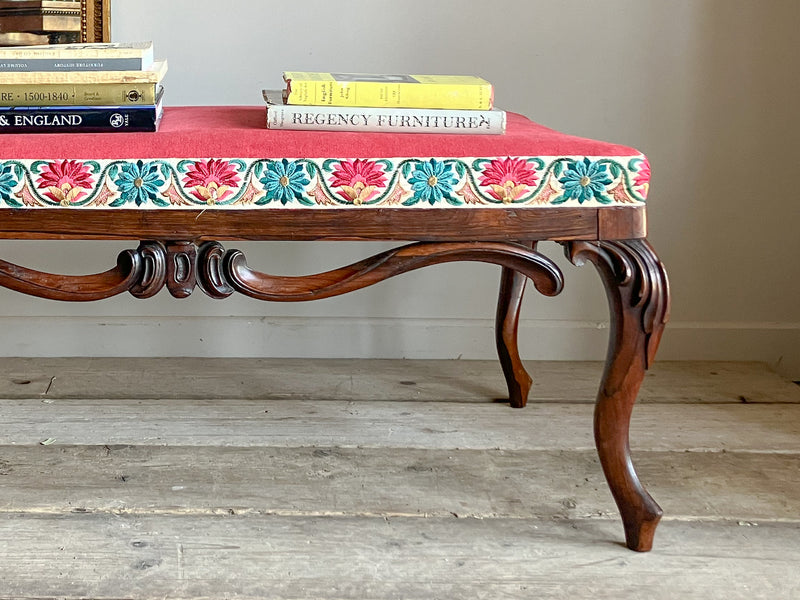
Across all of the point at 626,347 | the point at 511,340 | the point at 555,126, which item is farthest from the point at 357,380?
the point at 626,347

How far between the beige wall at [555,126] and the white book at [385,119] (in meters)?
0.64

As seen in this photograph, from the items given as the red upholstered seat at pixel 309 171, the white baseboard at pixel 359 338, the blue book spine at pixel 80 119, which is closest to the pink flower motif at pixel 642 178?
the red upholstered seat at pixel 309 171

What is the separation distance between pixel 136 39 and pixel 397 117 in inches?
31.0

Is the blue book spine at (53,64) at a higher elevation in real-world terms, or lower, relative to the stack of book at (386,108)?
higher

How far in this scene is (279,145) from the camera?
0.87 meters

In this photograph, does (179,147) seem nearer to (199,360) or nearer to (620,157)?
(620,157)

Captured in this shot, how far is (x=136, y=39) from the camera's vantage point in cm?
152

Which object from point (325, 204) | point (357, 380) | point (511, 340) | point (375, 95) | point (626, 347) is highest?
point (375, 95)

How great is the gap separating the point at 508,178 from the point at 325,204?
0.19 m

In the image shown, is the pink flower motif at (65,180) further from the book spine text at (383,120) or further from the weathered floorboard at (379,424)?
the weathered floorboard at (379,424)

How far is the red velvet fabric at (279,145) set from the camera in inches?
33.8

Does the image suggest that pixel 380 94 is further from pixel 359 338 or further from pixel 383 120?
pixel 359 338

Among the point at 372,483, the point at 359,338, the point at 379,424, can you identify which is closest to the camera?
the point at 372,483

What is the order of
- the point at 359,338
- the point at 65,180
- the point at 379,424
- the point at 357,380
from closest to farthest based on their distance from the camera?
the point at 65,180, the point at 379,424, the point at 357,380, the point at 359,338
